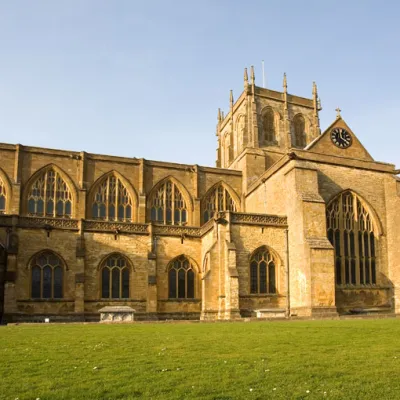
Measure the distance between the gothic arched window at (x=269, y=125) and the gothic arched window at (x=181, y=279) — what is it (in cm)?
1722

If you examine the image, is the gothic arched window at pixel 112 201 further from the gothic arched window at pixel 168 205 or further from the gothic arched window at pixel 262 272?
the gothic arched window at pixel 262 272

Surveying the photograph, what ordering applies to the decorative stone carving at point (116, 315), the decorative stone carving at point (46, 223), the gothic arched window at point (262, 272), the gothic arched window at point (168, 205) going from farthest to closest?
the gothic arched window at point (168, 205)
the gothic arched window at point (262, 272)
the decorative stone carving at point (46, 223)
the decorative stone carving at point (116, 315)

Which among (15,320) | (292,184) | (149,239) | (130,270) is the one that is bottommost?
(15,320)

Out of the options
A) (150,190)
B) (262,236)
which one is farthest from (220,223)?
(150,190)

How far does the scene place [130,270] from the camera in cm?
3291

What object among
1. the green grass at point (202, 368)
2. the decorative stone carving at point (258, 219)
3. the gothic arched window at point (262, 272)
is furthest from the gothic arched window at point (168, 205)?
the green grass at point (202, 368)

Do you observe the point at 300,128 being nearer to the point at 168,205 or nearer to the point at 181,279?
the point at 168,205

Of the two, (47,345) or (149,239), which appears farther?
(149,239)

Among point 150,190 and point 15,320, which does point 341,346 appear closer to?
point 15,320

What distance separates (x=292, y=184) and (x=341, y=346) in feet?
67.6

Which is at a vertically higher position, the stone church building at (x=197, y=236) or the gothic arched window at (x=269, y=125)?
the gothic arched window at (x=269, y=125)

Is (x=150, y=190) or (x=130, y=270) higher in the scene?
(x=150, y=190)

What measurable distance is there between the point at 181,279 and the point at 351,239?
11964 mm

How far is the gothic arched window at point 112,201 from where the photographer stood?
37.9m
